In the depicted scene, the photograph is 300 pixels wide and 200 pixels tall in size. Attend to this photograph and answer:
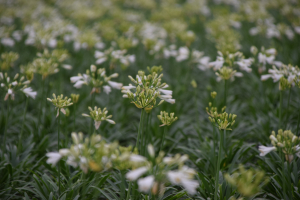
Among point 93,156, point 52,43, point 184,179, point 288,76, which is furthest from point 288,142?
point 52,43

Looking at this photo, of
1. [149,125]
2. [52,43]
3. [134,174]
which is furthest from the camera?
[52,43]

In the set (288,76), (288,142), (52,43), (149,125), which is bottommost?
(149,125)

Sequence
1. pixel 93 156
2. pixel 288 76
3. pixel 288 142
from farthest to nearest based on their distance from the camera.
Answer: pixel 288 76 → pixel 288 142 → pixel 93 156

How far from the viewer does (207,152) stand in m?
3.66

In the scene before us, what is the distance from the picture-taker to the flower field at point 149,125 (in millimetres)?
2137

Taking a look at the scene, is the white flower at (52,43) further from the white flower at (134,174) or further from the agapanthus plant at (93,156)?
the white flower at (134,174)

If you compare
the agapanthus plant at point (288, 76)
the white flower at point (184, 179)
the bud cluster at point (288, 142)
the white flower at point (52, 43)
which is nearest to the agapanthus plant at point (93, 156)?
the white flower at point (184, 179)

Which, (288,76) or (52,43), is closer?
(288,76)

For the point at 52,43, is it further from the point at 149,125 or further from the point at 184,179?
the point at 184,179

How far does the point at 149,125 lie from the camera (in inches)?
133

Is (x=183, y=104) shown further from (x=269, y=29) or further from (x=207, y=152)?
(x=269, y=29)

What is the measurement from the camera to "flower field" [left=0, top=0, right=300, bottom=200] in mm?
2137

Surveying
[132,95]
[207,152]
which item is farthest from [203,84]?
[132,95]

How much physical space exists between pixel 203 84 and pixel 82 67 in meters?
3.90
